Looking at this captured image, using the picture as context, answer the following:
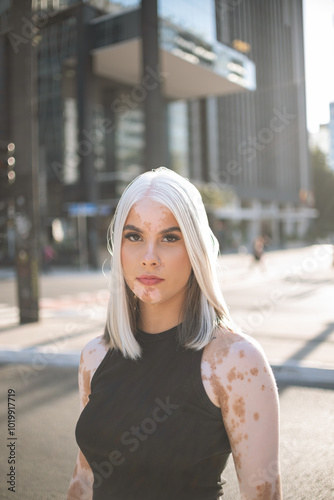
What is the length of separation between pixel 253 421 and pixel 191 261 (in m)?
0.48

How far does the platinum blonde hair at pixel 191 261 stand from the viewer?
4.73 feet

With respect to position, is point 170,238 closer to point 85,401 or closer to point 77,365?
point 85,401

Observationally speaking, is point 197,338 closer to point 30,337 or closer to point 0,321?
point 30,337

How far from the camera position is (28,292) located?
8984 mm

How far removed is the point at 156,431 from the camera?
54.1 inches

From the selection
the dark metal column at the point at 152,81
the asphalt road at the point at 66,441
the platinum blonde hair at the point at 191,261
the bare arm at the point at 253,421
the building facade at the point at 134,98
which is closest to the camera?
the bare arm at the point at 253,421

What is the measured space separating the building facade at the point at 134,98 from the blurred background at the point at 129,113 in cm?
7

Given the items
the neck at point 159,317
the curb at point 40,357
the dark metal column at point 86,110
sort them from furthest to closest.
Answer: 1. the dark metal column at point 86,110
2. the curb at point 40,357
3. the neck at point 159,317

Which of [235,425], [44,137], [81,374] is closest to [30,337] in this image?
[81,374]

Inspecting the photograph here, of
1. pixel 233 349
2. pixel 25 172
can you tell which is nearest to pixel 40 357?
pixel 25 172

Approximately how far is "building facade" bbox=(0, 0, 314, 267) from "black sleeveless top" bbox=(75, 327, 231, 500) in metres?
7.47

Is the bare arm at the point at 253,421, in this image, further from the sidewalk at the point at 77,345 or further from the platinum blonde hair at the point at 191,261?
the sidewalk at the point at 77,345

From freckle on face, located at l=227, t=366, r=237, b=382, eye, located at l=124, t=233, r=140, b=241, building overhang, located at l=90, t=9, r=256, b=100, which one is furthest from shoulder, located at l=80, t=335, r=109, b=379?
building overhang, located at l=90, t=9, r=256, b=100

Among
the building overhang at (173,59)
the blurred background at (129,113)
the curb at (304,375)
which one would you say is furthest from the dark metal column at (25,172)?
the building overhang at (173,59)
